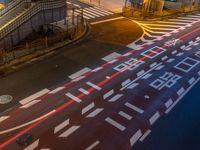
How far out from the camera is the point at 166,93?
15617 millimetres

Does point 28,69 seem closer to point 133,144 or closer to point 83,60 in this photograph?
point 83,60

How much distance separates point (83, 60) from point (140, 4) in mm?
20666

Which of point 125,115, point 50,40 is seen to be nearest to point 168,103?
point 125,115

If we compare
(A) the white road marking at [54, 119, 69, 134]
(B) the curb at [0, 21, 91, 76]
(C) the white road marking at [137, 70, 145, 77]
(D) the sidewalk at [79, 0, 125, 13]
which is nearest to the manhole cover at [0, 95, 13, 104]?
(B) the curb at [0, 21, 91, 76]

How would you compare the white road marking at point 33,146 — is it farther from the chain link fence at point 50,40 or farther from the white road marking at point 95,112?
the chain link fence at point 50,40

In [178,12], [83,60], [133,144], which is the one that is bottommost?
[133,144]

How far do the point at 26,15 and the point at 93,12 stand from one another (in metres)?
13.6

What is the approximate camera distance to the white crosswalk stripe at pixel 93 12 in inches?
1221

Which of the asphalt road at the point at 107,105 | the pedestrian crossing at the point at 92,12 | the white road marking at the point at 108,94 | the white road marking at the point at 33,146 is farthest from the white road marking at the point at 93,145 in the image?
the pedestrian crossing at the point at 92,12

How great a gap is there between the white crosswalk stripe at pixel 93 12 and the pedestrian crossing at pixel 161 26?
219 inches

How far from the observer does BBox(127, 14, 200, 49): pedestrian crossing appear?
25.0 m

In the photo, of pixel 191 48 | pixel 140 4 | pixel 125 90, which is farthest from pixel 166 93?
pixel 140 4

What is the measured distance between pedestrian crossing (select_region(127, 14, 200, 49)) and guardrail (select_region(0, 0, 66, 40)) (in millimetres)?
9167

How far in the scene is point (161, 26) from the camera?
29.3 meters
